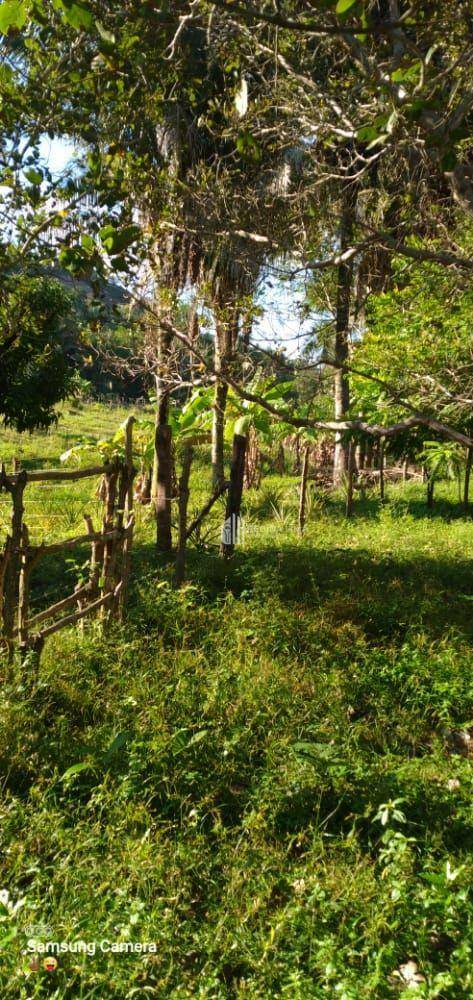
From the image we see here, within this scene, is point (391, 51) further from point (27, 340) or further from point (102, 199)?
point (27, 340)

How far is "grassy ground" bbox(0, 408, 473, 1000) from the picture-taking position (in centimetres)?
280

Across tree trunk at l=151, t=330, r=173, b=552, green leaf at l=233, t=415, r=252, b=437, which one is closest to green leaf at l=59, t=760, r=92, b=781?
green leaf at l=233, t=415, r=252, b=437

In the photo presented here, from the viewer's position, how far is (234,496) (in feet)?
25.1

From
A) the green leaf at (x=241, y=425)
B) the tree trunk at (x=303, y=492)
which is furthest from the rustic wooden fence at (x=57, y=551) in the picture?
the tree trunk at (x=303, y=492)

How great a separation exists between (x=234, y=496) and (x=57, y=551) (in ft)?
9.43

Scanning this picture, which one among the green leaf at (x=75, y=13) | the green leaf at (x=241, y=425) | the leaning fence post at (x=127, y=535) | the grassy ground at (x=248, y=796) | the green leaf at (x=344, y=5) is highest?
the green leaf at (x=75, y=13)

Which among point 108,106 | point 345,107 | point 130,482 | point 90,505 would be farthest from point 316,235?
point 90,505

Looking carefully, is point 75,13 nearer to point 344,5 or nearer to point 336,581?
point 344,5

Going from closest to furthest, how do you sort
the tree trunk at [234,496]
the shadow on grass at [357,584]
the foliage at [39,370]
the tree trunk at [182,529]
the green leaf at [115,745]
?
1. the green leaf at [115,745]
2. the shadow on grass at [357,584]
3. the tree trunk at [182,529]
4. the tree trunk at [234,496]
5. the foliage at [39,370]

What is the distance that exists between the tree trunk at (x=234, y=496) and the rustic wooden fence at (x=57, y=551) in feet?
4.19

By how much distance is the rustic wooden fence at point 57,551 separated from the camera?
15.3 feet

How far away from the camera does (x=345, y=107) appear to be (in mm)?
5820

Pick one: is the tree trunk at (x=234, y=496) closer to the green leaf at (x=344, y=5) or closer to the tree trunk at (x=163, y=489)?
the tree trunk at (x=163, y=489)

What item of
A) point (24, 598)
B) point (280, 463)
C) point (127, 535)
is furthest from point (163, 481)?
point (280, 463)
